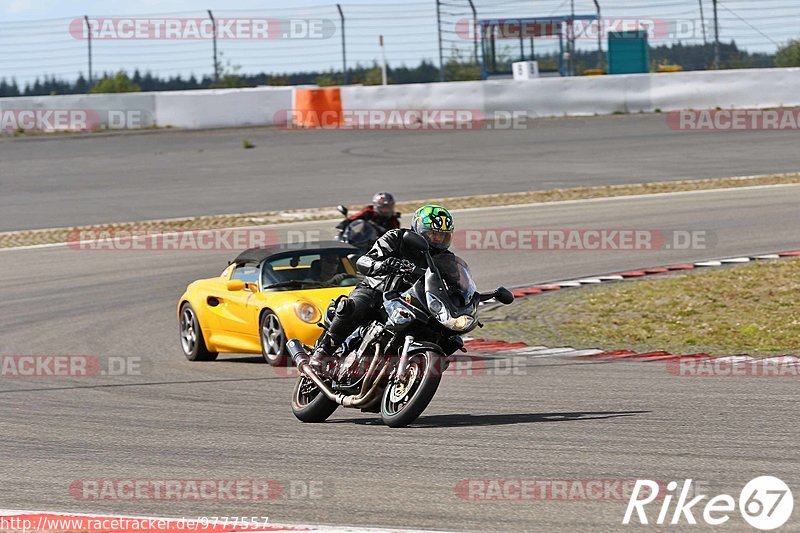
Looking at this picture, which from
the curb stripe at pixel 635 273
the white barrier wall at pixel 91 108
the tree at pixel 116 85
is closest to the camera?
the curb stripe at pixel 635 273

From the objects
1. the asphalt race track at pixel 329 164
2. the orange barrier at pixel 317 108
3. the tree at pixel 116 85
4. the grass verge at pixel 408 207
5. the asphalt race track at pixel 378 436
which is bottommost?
the asphalt race track at pixel 378 436

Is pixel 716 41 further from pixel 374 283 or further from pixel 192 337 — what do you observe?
pixel 374 283

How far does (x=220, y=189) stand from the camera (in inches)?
1077

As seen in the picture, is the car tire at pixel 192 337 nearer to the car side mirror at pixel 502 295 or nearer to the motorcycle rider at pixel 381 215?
the motorcycle rider at pixel 381 215

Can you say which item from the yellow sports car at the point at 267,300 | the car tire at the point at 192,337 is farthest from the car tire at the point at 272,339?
the car tire at the point at 192,337

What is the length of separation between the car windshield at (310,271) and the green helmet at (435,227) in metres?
4.54

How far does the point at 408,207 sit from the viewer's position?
78.0 feet

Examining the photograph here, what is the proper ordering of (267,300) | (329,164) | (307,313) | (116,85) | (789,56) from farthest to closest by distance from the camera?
(116,85)
(789,56)
(329,164)
(267,300)
(307,313)

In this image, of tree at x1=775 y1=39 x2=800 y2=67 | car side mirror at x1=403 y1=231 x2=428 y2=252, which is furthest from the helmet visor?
tree at x1=775 y1=39 x2=800 y2=67

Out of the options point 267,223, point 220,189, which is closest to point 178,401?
point 267,223

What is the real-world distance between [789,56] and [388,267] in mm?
29736

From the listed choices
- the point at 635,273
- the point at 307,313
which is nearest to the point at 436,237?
the point at 307,313

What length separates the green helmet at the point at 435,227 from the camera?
8289mm

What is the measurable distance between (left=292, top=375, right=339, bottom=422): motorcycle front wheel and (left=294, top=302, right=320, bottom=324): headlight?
2868mm
